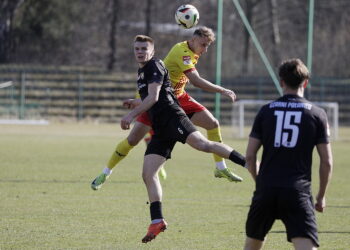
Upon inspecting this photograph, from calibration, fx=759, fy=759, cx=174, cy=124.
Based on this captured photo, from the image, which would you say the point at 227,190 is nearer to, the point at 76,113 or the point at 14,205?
the point at 14,205

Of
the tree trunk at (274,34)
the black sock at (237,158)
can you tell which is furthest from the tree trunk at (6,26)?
the black sock at (237,158)

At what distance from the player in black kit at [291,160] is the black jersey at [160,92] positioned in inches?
98.9

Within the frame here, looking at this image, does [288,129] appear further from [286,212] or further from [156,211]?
[156,211]

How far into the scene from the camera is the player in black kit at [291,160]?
5199 millimetres

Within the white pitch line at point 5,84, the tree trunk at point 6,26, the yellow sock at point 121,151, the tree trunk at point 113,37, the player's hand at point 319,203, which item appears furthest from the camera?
the tree trunk at point 113,37

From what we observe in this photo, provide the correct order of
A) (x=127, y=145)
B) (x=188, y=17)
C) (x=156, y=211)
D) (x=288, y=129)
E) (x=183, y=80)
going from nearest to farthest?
(x=288, y=129), (x=156, y=211), (x=127, y=145), (x=183, y=80), (x=188, y=17)

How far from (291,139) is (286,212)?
0.51 metres

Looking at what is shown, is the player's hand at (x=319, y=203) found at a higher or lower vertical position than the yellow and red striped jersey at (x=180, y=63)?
lower

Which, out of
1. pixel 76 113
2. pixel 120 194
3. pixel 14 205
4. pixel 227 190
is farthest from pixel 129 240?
pixel 76 113

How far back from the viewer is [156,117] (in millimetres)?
7828

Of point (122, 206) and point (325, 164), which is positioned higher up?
point (325, 164)

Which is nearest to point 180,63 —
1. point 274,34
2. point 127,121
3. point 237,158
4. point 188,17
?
point 188,17

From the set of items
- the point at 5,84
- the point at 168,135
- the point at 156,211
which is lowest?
the point at 5,84

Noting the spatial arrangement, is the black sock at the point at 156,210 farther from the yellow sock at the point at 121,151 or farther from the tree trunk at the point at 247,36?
the tree trunk at the point at 247,36
